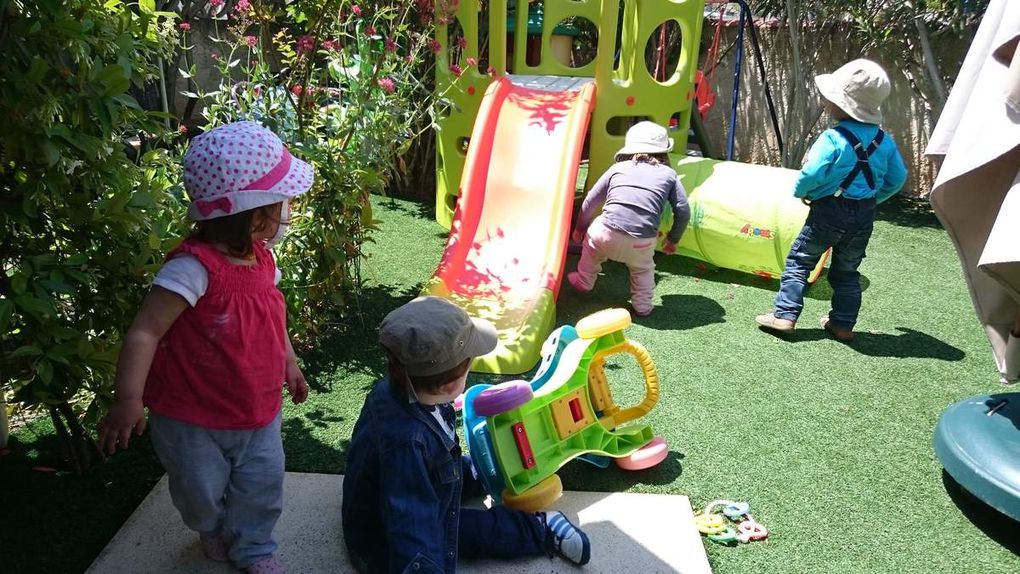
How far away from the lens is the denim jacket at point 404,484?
199cm

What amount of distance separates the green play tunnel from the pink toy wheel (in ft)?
8.27

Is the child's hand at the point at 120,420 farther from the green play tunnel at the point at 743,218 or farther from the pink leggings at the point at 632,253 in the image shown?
the green play tunnel at the point at 743,218

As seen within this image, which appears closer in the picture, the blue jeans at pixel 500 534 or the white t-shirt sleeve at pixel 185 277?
the white t-shirt sleeve at pixel 185 277

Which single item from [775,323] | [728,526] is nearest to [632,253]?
[775,323]

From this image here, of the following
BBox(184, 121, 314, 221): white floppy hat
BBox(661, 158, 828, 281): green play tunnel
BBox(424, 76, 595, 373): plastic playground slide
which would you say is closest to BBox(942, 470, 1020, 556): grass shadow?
BBox(424, 76, 595, 373): plastic playground slide

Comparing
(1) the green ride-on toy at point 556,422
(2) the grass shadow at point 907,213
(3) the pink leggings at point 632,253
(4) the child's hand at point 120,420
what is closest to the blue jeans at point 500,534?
(1) the green ride-on toy at point 556,422

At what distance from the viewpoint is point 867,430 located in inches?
141

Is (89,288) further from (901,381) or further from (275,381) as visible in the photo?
(901,381)

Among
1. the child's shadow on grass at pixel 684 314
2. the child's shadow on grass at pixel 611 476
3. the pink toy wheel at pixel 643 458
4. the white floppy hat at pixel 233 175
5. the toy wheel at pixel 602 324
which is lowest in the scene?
the child's shadow on grass at pixel 684 314

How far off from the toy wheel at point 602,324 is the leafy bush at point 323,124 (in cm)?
136

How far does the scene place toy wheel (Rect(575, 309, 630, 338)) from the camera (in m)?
3.10

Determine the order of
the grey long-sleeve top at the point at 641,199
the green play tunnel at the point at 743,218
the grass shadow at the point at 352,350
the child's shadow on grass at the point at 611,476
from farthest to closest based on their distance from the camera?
the green play tunnel at the point at 743,218
the grey long-sleeve top at the point at 641,199
the grass shadow at the point at 352,350
the child's shadow on grass at the point at 611,476

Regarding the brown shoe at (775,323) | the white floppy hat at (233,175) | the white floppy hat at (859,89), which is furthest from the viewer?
the brown shoe at (775,323)

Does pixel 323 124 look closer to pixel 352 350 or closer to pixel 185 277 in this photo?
pixel 352 350
